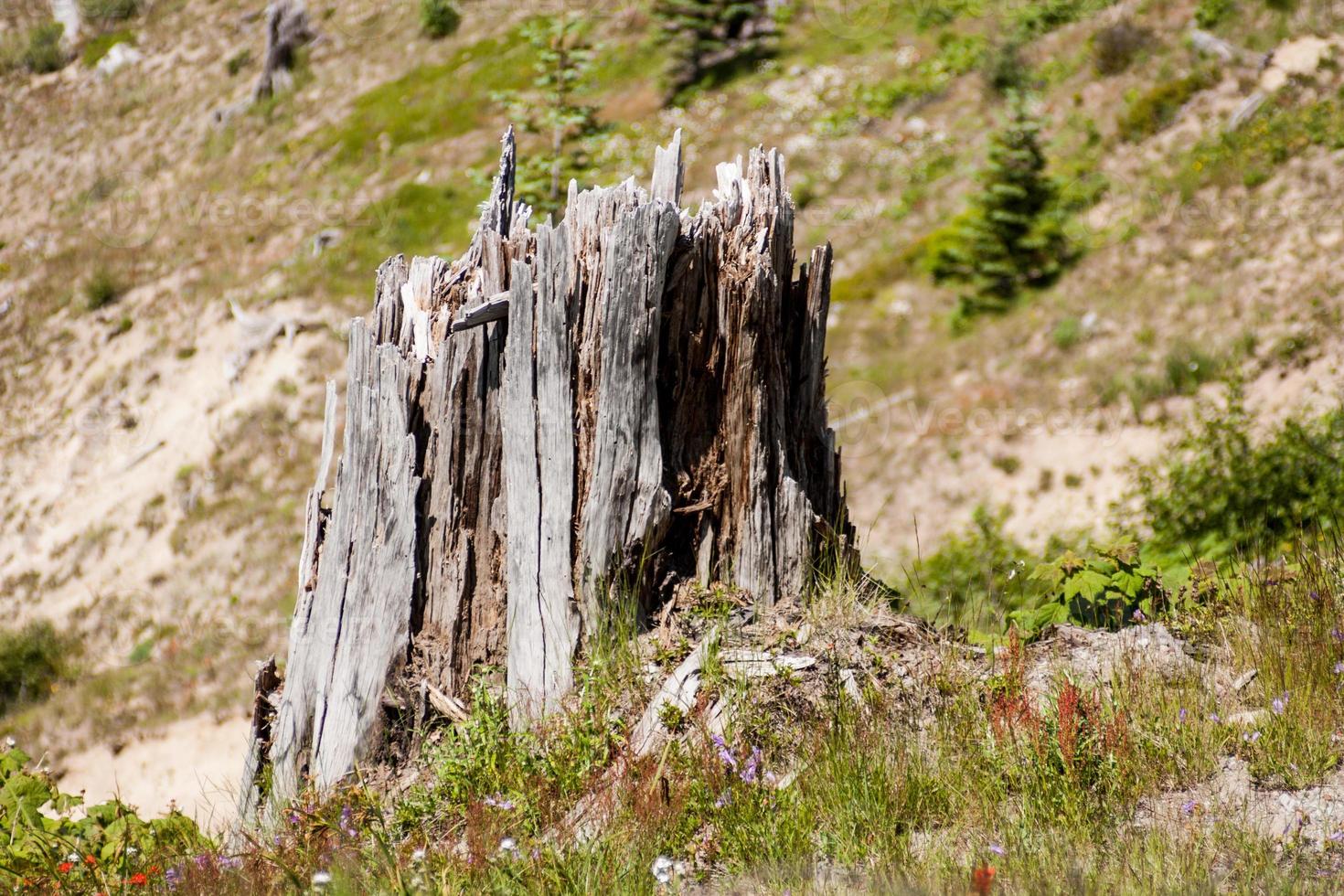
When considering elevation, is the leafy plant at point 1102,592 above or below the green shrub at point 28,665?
above

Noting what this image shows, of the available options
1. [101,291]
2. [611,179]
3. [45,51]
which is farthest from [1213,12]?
[45,51]

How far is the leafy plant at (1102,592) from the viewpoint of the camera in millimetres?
4805

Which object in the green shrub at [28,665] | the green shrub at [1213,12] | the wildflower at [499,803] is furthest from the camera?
the green shrub at [1213,12]

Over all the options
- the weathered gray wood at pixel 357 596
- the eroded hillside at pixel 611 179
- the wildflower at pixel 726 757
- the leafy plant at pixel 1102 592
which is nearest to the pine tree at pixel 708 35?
the eroded hillside at pixel 611 179

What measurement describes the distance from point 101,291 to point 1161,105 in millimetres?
28626

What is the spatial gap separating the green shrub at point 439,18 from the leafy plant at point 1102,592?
128ft

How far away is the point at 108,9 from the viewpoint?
48625 mm

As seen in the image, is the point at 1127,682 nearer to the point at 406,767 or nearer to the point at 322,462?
the point at 406,767

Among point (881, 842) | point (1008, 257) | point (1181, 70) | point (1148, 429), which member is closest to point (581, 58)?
point (1008, 257)

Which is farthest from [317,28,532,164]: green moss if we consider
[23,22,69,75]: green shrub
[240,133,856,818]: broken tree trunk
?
[240,133,856,818]: broken tree trunk

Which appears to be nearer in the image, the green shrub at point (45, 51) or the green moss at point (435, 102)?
the green moss at point (435, 102)

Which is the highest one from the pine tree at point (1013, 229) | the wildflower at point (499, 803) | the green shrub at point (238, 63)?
the green shrub at point (238, 63)

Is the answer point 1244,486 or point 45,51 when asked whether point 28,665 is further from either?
point 45,51

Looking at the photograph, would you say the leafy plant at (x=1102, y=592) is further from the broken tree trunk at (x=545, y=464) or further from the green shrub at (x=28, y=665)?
the green shrub at (x=28, y=665)
